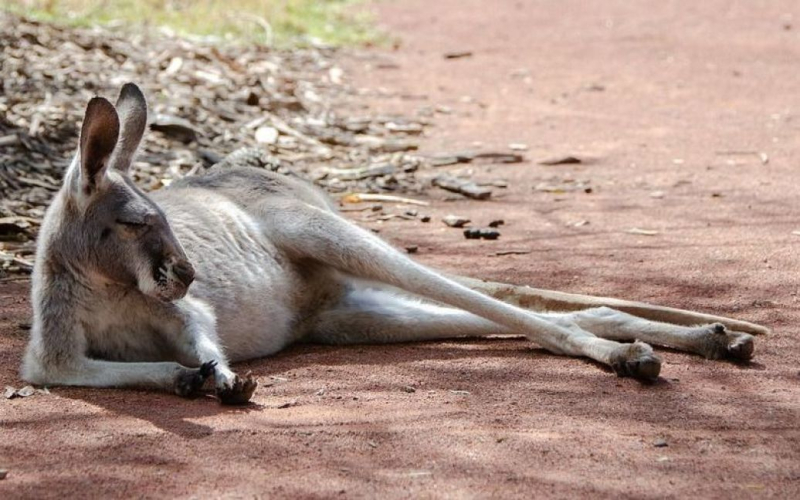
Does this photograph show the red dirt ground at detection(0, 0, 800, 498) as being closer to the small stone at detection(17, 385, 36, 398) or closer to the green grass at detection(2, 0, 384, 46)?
the small stone at detection(17, 385, 36, 398)

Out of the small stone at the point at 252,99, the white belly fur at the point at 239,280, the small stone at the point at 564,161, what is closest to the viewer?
the white belly fur at the point at 239,280

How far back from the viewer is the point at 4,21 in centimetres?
1149

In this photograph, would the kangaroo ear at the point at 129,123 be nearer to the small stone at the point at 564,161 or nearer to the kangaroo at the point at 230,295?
the kangaroo at the point at 230,295

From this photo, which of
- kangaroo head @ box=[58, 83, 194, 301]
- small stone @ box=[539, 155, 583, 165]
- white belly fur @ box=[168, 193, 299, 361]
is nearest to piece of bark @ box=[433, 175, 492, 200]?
small stone @ box=[539, 155, 583, 165]

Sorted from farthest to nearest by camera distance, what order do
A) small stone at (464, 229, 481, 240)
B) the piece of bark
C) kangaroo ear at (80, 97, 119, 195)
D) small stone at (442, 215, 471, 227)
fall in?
the piece of bark, small stone at (442, 215, 471, 227), small stone at (464, 229, 481, 240), kangaroo ear at (80, 97, 119, 195)

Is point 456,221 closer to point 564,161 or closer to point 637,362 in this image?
point 564,161

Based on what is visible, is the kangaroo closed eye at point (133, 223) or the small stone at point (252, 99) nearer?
the kangaroo closed eye at point (133, 223)

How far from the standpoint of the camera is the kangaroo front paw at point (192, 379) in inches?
163

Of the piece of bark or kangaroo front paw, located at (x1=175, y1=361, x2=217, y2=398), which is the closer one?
kangaroo front paw, located at (x1=175, y1=361, x2=217, y2=398)

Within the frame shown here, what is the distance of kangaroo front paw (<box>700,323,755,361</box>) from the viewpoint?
14.8ft

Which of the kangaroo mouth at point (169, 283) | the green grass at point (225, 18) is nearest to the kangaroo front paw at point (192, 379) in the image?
the kangaroo mouth at point (169, 283)

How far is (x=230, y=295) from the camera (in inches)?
194

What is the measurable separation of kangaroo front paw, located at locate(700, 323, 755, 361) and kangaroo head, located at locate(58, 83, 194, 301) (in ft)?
6.31

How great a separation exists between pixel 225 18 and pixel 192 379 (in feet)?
38.6
